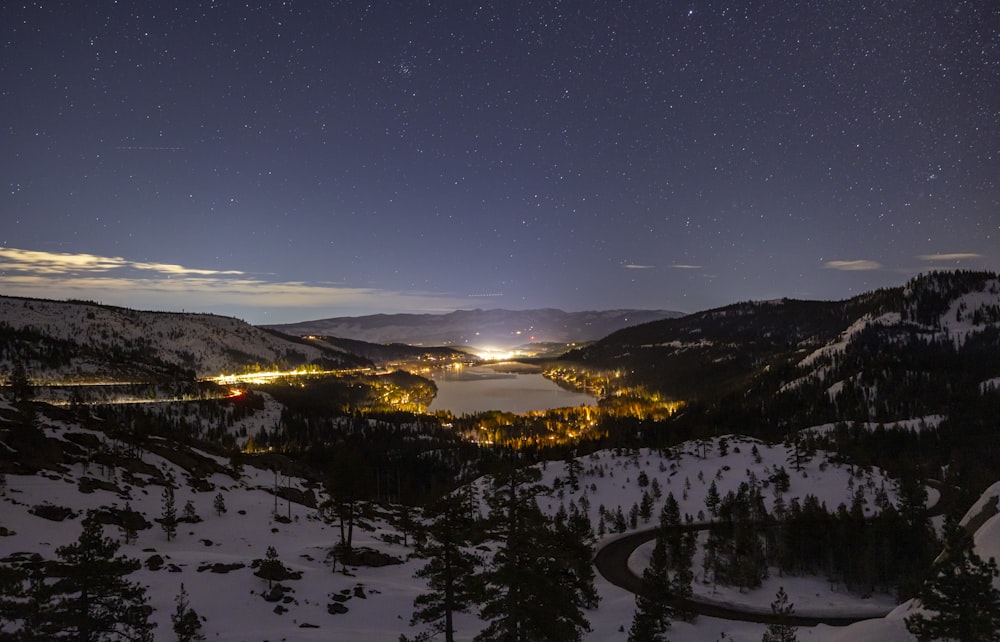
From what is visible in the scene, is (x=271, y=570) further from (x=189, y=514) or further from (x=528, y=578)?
(x=528, y=578)

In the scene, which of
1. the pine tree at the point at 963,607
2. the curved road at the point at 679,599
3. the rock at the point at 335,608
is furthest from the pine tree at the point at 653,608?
the rock at the point at 335,608

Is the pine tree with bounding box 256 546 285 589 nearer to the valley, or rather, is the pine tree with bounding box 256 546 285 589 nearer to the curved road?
the valley

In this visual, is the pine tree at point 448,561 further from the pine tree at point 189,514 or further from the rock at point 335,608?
the pine tree at point 189,514

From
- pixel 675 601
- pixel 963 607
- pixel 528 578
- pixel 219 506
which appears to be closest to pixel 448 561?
pixel 528 578

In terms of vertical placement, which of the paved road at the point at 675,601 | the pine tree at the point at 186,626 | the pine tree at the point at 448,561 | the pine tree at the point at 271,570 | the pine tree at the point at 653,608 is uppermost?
the pine tree at the point at 448,561

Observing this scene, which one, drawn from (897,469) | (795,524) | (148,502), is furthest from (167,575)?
(897,469)

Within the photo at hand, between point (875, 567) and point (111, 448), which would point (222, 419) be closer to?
point (111, 448)

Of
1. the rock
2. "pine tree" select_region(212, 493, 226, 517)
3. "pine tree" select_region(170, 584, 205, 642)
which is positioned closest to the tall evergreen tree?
"pine tree" select_region(170, 584, 205, 642)
